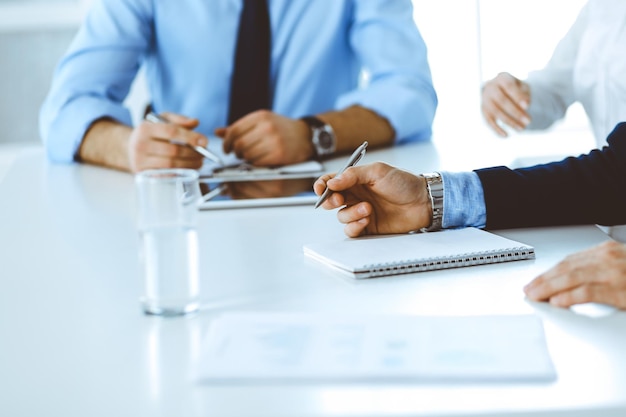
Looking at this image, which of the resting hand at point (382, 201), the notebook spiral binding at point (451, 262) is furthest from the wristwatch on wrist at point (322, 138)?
the notebook spiral binding at point (451, 262)

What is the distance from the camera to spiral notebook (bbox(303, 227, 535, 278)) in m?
1.02

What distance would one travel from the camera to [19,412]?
68cm

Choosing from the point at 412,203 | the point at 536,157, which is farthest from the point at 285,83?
the point at 412,203

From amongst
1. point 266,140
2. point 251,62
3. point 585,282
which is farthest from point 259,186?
point 585,282

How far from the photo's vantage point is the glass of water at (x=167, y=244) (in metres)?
0.88

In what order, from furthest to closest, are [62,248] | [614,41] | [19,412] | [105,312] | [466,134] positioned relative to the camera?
[466,134], [614,41], [62,248], [105,312], [19,412]

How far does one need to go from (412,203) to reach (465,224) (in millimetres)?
78

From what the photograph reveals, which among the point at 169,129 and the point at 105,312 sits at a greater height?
the point at 169,129

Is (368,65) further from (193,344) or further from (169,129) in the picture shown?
(193,344)

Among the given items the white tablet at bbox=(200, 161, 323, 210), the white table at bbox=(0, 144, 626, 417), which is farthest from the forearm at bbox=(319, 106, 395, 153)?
the white table at bbox=(0, 144, 626, 417)

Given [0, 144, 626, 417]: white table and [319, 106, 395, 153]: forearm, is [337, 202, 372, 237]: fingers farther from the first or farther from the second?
[319, 106, 395, 153]: forearm

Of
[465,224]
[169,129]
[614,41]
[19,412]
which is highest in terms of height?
[614,41]

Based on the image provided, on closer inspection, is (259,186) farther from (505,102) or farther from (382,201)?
(505,102)

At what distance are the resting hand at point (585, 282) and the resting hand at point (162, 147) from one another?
973 millimetres
